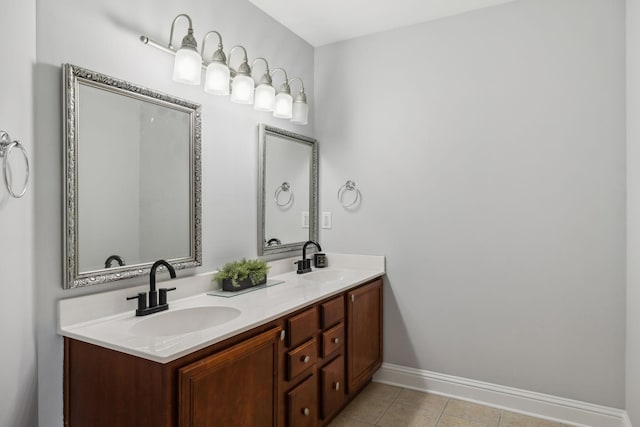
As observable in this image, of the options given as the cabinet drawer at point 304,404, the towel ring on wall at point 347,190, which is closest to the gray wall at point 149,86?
the towel ring on wall at point 347,190

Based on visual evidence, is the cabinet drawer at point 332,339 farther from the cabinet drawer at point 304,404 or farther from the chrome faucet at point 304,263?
the chrome faucet at point 304,263

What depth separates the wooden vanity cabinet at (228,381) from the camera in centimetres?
122

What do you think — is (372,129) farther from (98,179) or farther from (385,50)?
(98,179)

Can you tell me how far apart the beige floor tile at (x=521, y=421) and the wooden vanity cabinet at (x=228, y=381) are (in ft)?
3.16

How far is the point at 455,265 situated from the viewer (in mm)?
2518

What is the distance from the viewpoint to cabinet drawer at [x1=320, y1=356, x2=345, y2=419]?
202 cm

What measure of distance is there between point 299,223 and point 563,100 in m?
1.77

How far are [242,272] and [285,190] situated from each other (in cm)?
76

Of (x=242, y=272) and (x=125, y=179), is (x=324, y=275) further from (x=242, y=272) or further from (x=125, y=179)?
(x=125, y=179)

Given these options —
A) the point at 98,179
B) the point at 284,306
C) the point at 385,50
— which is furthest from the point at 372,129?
the point at 98,179

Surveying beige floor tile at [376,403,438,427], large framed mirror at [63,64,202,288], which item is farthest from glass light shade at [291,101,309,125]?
beige floor tile at [376,403,438,427]

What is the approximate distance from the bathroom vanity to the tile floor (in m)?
0.15

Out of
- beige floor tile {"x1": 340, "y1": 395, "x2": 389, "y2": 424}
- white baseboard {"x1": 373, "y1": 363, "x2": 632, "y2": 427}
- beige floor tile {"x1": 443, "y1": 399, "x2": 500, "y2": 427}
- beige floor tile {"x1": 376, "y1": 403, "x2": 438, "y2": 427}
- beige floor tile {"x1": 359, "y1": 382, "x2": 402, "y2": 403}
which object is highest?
white baseboard {"x1": 373, "y1": 363, "x2": 632, "y2": 427}

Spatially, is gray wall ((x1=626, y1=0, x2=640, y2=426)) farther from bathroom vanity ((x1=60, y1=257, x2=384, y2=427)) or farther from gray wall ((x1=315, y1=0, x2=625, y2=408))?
bathroom vanity ((x1=60, y1=257, x2=384, y2=427))
